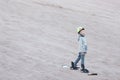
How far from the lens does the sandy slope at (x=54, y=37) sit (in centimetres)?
1727

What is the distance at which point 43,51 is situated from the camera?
2033cm

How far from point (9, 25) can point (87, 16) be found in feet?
24.0

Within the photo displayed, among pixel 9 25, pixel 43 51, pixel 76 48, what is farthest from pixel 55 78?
pixel 9 25

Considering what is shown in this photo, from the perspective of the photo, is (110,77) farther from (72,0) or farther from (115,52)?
(72,0)

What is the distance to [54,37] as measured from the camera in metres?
23.7

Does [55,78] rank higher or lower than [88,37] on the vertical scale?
lower

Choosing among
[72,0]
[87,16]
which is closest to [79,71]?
[87,16]

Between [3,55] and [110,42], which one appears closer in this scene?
[3,55]

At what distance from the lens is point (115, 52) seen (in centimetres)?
2278

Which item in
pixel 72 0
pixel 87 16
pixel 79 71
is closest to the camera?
pixel 79 71

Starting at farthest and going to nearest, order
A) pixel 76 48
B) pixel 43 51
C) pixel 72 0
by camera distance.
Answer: pixel 72 0
pixel 76 48
pixel 43 51

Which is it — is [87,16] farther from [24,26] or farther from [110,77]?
[110,77]

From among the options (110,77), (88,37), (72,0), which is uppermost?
(72,0)

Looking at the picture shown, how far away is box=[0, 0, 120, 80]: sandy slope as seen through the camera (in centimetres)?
1727
